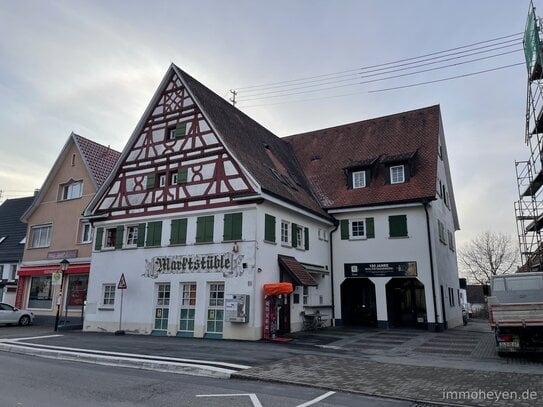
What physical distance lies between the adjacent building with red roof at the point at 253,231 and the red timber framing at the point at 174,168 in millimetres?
67

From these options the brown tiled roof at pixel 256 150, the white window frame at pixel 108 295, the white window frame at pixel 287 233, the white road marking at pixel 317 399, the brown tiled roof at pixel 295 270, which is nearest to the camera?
the white road marking at pixel 317 399

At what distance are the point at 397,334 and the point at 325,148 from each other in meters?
14.1

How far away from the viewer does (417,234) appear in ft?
73.1

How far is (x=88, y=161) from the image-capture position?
28062 millimetres

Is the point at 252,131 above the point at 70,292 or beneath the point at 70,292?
above

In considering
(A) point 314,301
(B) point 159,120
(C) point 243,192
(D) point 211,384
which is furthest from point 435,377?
(B) point 159,120

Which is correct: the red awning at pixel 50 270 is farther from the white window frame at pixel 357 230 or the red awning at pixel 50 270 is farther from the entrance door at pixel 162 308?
the white window frame at pixel 357 230

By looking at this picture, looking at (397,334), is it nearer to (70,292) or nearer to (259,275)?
(259,275)

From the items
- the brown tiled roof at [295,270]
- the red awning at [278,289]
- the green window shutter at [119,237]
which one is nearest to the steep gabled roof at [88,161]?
the green window shutter at [119,237]

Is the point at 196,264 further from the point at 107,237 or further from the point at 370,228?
the point at 370,228

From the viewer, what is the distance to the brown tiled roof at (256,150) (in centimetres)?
1992

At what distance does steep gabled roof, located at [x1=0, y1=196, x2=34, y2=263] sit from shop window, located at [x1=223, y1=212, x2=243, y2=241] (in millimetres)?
20499

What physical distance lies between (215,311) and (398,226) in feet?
35.5

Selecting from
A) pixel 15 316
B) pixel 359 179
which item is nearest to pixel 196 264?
pixel 359 179
